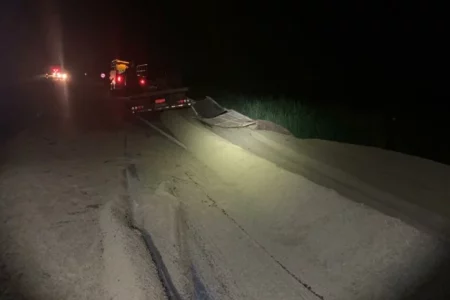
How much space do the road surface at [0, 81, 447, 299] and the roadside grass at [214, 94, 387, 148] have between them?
4.54 meters

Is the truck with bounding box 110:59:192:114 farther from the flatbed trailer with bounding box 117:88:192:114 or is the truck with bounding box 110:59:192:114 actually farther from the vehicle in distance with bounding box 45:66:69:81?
the vehicle in distance with bounding box 45:66:69:81

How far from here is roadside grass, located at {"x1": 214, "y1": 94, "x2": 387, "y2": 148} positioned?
43.9ft

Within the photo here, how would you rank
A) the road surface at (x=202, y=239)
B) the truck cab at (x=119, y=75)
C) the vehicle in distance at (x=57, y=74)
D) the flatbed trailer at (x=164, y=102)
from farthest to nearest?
the vehicle in distance at (x=57, y=74) < the truck cab at (x=119, y=75) < the flatbed trailer at (x=164, y=102) < the road surface at (x=202, y=239)

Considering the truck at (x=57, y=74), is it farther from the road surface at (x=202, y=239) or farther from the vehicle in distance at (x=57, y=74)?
the road surface at (x=202, y=239)

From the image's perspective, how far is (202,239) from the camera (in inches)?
271

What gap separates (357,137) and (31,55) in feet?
388

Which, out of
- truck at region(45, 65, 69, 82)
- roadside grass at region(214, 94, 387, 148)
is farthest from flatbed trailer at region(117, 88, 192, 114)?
truck at region(45, 65, 69, 82)

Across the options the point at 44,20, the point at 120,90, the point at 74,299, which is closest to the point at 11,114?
the point at 120,90

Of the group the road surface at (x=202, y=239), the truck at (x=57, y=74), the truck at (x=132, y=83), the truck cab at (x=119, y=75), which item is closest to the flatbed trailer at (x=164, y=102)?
the truck at (x=132, y=83)

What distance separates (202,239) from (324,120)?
897 centimetres

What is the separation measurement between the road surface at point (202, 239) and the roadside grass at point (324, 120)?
4.54 m

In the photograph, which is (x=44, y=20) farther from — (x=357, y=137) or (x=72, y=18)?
(x=357, y=137)

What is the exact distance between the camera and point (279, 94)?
22766mm

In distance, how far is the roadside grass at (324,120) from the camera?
13.4 metres
